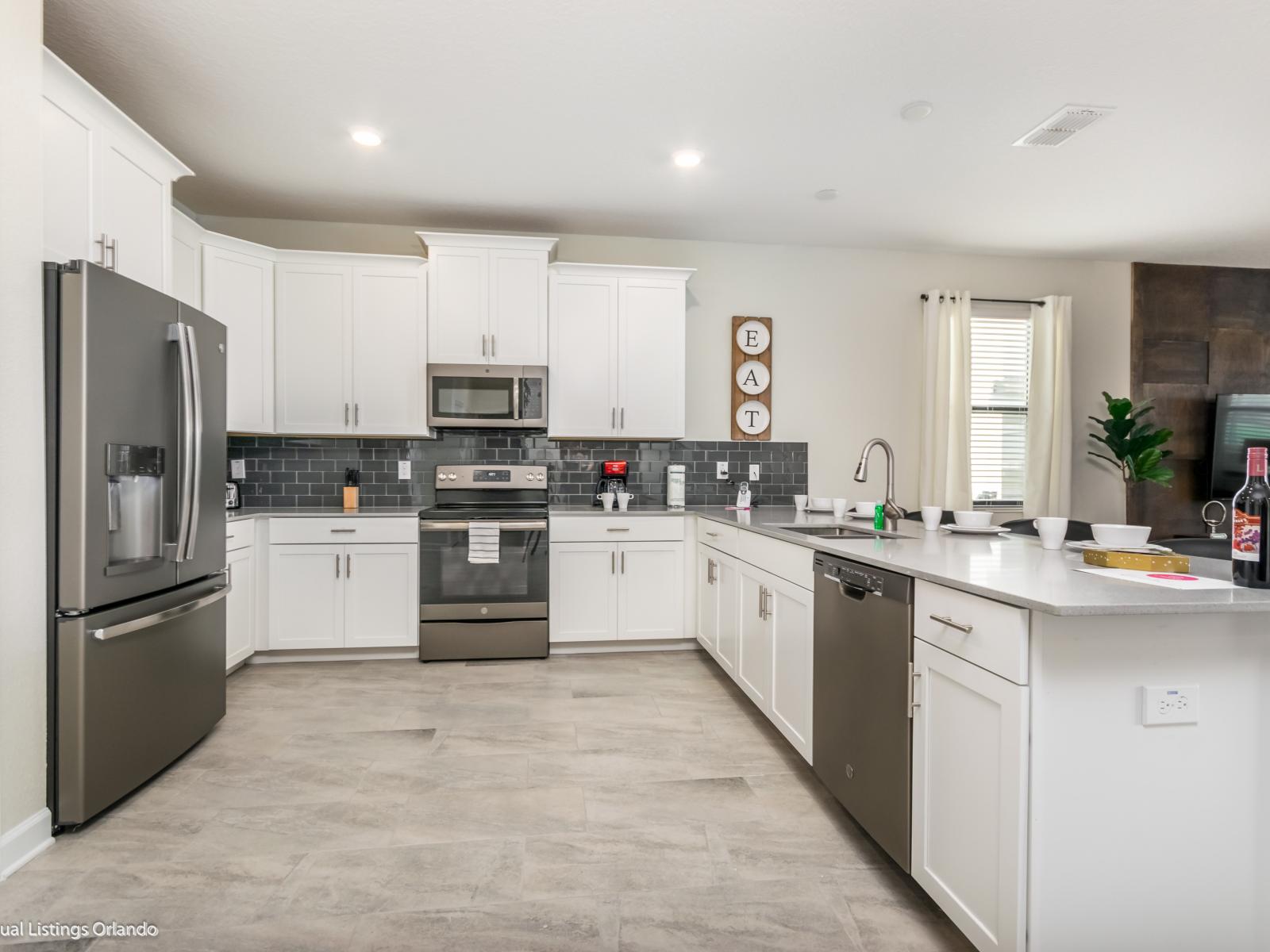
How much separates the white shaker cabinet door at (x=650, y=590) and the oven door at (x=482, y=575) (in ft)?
1.60

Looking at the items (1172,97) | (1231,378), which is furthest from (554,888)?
(1231,378)

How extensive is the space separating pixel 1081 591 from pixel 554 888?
4.96 feet

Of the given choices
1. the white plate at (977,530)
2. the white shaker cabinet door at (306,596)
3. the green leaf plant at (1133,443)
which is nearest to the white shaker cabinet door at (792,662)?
the white plate at (977,530)

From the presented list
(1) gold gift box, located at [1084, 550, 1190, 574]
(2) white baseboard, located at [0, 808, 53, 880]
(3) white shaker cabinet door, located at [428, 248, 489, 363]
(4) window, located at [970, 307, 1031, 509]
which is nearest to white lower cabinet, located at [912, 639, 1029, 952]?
(1) gold gift box, located at [1084, 550, 1190, 574]

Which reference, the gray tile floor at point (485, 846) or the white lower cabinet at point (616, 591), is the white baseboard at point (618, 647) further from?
the gray tile floor at point (485, 846)

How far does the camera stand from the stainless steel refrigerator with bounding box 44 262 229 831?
78.4 inches

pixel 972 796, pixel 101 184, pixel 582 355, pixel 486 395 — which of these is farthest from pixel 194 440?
pixel 972 796

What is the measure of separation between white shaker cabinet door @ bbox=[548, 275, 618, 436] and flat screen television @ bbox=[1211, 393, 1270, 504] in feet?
15.0

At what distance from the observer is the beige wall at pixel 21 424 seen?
1.85 m

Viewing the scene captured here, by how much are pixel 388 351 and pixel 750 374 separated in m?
2.42

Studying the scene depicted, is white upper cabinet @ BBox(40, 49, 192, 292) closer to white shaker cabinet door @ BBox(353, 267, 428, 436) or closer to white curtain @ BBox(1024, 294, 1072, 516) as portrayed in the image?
white shaker cabinet door @ BBox(353, 267, 428, 436)

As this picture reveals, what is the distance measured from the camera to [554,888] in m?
1.83

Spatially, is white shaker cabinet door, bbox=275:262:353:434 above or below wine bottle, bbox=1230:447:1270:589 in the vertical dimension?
above

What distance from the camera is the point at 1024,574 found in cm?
166
